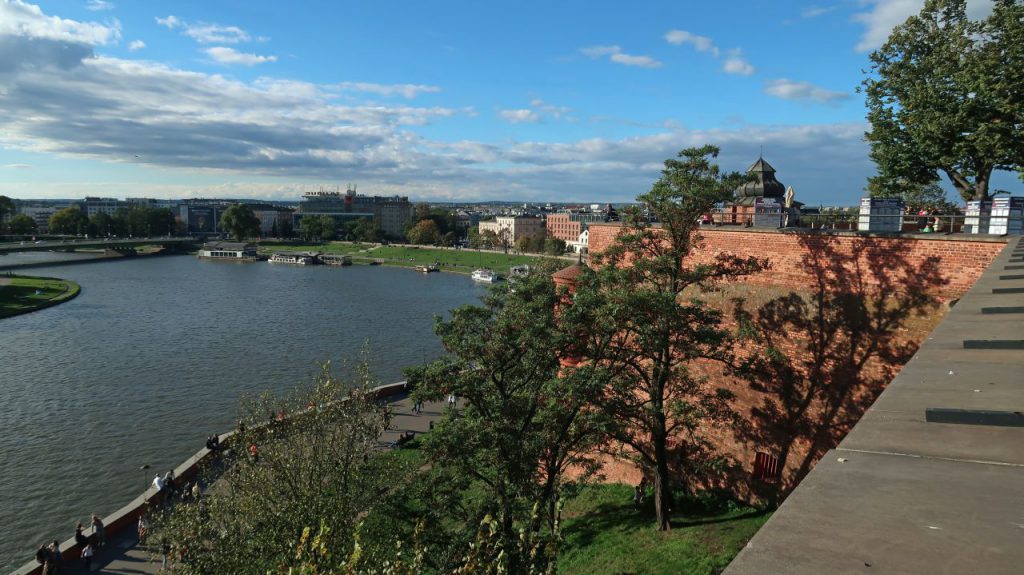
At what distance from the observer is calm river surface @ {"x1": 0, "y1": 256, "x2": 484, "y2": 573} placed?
21031mm

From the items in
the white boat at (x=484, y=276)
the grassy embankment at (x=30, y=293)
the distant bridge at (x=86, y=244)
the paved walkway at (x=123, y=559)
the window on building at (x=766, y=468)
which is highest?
the distant bridge at (x=86, y=244)

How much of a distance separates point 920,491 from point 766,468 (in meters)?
14.7

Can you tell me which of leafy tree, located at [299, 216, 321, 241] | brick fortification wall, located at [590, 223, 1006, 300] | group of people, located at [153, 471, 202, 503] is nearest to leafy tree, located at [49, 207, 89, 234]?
leafy tree, located at [299, 216, 321, 241]

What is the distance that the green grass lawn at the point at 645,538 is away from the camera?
1357cm

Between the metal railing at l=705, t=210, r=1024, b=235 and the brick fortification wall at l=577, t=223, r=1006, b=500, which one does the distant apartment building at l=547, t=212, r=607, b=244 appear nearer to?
the metal railing at l=705, t=210, r=1024, b=235

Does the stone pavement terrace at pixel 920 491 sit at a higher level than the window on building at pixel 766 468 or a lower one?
higher

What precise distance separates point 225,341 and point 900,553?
47.0 m

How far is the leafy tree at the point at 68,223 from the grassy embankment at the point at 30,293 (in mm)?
85361

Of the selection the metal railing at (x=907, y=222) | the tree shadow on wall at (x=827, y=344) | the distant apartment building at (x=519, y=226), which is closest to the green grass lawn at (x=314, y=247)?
the distant apartment building at (x=519, y=226)

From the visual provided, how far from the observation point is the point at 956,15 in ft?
61.9

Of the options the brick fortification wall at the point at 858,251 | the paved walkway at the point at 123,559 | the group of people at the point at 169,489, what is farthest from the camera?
the group of people at the point at 169,489

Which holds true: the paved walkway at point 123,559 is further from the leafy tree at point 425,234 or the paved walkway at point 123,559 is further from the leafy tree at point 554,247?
the leafy tree at point 425,234

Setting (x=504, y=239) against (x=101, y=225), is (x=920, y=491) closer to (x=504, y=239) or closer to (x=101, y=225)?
(x=504, y=239)

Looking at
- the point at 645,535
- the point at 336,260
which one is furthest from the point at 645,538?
the point at 336,260
